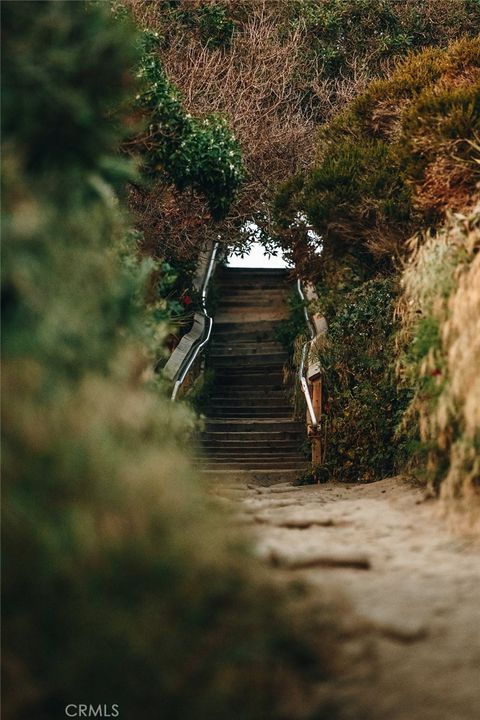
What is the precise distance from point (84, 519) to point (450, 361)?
10.4ft

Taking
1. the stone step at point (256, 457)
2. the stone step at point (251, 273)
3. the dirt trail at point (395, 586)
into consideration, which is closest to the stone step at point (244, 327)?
the stone step at point (251, 273)

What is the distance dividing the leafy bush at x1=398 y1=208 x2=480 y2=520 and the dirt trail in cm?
36

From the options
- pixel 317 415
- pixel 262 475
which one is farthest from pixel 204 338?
pixel 317 415

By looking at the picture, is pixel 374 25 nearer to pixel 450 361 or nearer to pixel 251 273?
pixel 251 273

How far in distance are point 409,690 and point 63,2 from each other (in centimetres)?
311

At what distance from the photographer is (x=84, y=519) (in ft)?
9.89

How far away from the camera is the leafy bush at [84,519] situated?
2.96m

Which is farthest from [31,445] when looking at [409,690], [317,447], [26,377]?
[317,447]

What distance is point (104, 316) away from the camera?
→ 4.30 meters

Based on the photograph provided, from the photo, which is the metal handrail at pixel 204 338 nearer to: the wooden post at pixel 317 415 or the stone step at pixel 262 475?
the stone step at pixel 262 475

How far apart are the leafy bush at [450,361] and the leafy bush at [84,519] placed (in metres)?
2.29

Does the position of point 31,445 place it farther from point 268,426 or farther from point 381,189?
point 268,426

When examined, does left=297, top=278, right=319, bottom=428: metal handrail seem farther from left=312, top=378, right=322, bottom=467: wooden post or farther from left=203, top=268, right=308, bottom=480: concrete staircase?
left=203, top=268, right=308, bottom=480: concrete staircase

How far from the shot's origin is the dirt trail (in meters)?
3.34
